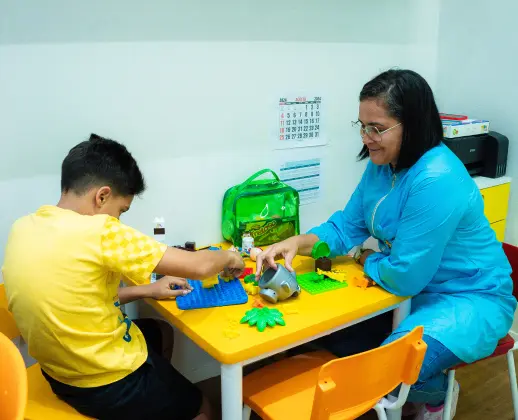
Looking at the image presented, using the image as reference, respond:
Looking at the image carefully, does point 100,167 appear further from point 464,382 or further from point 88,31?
point 464,382

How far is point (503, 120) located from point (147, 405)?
209 cm

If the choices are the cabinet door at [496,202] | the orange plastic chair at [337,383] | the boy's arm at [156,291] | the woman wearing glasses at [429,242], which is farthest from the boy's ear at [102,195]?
the cabinet door at [496,202]

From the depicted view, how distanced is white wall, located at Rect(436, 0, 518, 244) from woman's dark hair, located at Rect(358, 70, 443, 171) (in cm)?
107

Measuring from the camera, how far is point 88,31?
5.29ft

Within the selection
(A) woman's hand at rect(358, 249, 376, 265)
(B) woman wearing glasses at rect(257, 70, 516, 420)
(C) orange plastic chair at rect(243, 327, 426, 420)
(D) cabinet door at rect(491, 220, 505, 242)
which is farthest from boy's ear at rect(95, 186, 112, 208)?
(D) cabinet door at rect(491, 220, 505, 242)

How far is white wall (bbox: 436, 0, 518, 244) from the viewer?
2.38 metres

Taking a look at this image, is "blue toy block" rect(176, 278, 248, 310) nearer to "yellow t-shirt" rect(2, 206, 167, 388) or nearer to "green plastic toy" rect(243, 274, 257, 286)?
"green plastic toy" rect(243, 274, 257, 286)

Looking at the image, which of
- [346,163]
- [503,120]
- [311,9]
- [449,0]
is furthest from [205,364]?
[449,0]

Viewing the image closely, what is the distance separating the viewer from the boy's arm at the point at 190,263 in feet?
4.08

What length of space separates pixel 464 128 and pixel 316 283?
1216 millimetres

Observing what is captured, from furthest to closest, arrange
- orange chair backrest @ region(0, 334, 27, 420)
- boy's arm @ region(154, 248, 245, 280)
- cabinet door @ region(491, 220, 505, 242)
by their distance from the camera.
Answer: cabinet door @ region(491, 220, 505, 242)
boy's arm @ region(154, 248, 245, 280)
orange chair backrest @ region(0, 334, 27, 420)

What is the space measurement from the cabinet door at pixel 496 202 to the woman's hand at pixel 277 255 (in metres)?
1.13

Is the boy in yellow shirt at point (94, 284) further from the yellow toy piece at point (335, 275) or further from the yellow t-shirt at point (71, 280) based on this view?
the yellow toy piece at point (335, 275)

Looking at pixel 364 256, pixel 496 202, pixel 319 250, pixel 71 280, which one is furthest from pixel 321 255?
pixel 496 202
